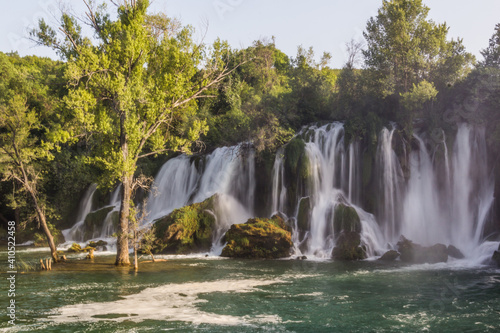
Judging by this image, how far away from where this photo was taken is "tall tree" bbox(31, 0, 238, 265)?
19.4 meters

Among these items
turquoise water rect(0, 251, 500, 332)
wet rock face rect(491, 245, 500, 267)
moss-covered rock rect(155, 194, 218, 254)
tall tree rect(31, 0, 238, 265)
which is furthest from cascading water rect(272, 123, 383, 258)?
tall tree rect(31, 0, 238, 265)

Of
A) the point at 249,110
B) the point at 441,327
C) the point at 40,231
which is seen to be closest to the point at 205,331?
the point at 441,327

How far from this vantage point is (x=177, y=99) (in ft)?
71.9

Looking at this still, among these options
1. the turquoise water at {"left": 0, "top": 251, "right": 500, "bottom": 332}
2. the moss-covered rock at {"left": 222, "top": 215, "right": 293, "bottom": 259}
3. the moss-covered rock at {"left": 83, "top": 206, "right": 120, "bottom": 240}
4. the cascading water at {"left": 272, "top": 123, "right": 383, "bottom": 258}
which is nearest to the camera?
the turquoise water at {"left": 0, "top": 251, "right": 500, "bottom": 332}

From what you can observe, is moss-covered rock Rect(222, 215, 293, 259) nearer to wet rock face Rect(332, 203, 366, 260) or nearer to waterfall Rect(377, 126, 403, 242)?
wet rock face Rect(332, 203, 366, 260)

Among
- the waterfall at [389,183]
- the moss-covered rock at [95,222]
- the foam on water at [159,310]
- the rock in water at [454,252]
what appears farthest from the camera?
the moss-covered rock at [95,222]

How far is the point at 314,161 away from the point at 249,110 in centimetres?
910

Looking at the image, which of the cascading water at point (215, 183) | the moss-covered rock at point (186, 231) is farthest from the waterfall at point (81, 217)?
the moss-covered rock at point (186, 231)

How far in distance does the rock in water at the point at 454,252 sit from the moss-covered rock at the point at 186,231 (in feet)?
46.2

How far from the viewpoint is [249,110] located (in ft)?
120

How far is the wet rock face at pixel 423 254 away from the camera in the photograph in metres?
22.5

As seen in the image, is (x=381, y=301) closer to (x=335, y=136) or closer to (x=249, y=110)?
(x=335, y=136)

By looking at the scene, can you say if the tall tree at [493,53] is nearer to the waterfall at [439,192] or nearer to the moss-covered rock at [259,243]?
the waterfall at [439,192]

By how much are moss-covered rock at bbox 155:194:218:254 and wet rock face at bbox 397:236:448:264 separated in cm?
1181
